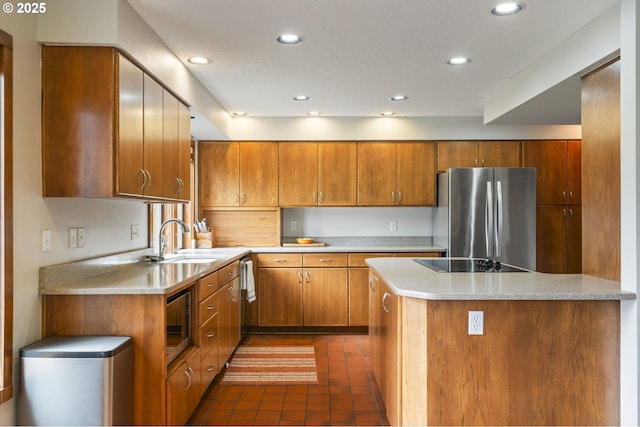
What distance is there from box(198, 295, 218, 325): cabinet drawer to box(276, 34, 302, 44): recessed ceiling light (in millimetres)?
1694

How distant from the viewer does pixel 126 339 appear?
2.29 m

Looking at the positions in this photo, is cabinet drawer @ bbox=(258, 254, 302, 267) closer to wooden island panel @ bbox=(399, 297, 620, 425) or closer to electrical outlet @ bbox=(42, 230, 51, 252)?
electrical outlet @ bbox=(42, 230, 51, 252)

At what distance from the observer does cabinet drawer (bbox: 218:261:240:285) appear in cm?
362

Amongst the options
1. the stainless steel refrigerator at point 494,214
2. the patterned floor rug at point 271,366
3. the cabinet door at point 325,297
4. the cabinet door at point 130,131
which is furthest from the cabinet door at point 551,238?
the cabinet door at point 130,131

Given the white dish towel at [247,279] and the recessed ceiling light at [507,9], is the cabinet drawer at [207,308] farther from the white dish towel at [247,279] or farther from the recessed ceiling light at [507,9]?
the recessed ceiling light at [507,9]

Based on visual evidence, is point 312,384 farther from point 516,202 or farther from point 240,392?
point 516,202

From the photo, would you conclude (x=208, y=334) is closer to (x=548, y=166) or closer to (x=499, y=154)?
(x=499, y=154)

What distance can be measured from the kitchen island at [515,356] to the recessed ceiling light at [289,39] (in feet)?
5.44

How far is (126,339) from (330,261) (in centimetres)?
300

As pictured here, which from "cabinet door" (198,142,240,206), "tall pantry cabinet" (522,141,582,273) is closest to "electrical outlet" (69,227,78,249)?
"cabinet door" (198,142,240,206)

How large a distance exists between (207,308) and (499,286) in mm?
1810

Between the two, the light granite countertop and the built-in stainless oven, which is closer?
the light granite countertop

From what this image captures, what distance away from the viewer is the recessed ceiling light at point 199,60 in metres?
3.30

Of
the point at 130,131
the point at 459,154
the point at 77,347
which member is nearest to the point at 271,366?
the point at 77,347
